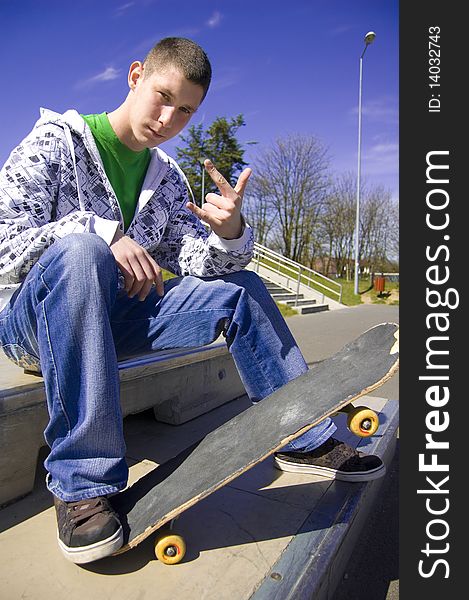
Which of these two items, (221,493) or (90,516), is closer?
(90,516)

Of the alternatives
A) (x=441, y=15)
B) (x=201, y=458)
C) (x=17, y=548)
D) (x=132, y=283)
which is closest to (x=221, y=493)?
(x=201, y=458)

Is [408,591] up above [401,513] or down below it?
below

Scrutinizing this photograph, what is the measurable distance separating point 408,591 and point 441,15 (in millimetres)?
1856

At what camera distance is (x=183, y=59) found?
5.29 feet

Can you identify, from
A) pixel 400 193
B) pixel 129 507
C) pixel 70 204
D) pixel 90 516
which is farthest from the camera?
pixel 70 204

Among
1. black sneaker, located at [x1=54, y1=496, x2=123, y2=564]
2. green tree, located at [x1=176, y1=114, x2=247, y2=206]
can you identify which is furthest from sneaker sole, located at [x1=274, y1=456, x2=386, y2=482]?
green tree, located at [x1=176, y1=114, x2=247, y2=206]

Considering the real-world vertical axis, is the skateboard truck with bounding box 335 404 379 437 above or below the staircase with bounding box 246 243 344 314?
below

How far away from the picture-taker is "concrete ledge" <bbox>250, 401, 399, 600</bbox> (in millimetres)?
1130

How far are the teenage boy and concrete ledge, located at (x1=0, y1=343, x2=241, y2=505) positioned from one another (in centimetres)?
15

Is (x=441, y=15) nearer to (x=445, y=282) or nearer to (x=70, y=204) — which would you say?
(x=445, y=282)

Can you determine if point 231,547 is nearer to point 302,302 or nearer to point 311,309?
point 311,309

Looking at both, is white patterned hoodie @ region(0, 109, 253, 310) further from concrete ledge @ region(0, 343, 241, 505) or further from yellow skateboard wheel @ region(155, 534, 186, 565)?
yellow skateboard wheel @ region(155, 534, 186, 565)

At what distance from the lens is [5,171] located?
4.94 ft

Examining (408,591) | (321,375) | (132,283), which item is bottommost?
(408,591)
